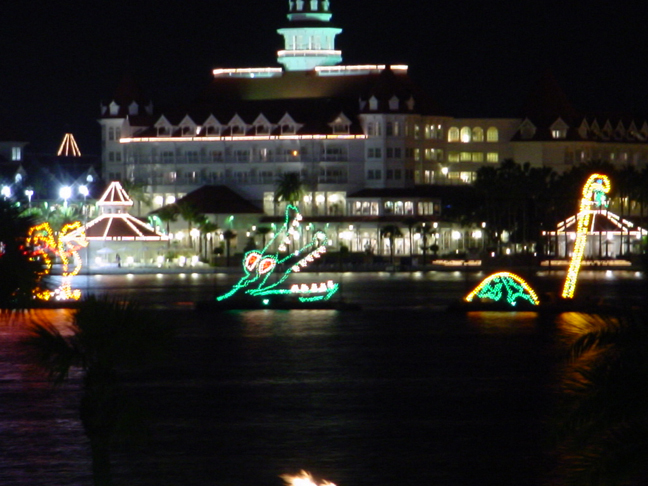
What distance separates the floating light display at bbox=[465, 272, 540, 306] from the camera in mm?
64250

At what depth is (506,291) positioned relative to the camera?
225 ft

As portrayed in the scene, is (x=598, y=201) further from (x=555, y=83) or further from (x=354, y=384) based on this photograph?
(x=555, y=83)

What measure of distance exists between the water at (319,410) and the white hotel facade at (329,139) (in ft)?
308

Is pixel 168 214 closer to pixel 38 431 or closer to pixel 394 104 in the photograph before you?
pixel 394 104

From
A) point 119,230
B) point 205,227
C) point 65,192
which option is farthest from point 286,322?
point 65,192

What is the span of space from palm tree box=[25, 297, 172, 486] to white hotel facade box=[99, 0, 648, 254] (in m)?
126

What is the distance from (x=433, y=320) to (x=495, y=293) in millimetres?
6740

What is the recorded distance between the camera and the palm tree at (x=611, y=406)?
15.7m

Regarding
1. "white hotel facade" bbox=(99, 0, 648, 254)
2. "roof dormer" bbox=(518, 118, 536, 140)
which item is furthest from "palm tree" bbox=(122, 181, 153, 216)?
"roof dormer" bbox=(518, 118, 536, 140)

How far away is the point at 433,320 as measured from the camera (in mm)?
60750

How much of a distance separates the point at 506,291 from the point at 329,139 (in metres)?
83.7

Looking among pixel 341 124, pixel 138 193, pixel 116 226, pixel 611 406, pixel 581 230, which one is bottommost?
pixel 611 406

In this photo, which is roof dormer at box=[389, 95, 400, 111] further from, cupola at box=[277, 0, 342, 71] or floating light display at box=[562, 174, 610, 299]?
floating light display at box=[562, 174, 610, 299]

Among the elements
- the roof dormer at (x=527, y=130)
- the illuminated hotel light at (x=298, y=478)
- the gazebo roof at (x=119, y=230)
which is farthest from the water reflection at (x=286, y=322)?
the roof dormer at (x=527, y=130)
